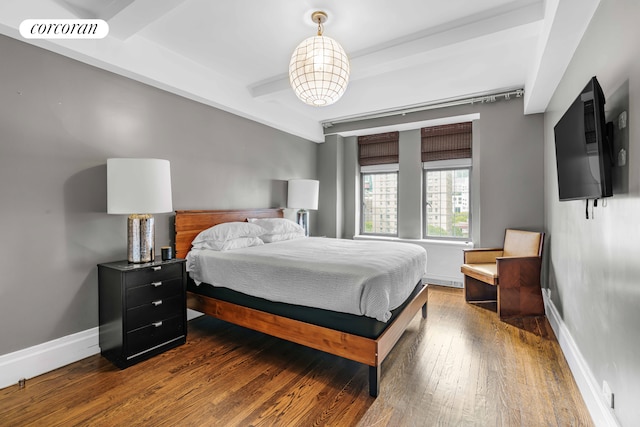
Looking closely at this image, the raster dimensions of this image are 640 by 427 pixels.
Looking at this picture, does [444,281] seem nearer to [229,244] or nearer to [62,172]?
[229,244]

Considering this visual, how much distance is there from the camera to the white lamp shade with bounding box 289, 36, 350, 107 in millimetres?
2145

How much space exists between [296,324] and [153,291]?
1231 millimetres

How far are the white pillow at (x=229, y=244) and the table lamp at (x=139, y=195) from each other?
23.4 inches

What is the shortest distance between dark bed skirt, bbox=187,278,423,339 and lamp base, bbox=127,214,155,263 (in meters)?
0.64

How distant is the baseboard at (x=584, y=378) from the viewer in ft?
5.21

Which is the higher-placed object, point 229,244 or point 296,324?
point 229,244

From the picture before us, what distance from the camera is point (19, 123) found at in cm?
216

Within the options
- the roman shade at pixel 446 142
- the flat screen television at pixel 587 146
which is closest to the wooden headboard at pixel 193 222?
the roman shade at pixel 446 142

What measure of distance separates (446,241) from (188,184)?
12.6 ft

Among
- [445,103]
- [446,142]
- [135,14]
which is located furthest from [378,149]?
[135,14]

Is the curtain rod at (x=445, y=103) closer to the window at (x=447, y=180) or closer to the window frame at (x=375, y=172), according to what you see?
the window at (x=447, y=180)

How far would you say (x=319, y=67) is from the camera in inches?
84.8

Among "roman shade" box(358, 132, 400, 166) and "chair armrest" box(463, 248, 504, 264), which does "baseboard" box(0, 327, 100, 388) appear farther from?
"roman shade" box(358, 132, 400, 166)

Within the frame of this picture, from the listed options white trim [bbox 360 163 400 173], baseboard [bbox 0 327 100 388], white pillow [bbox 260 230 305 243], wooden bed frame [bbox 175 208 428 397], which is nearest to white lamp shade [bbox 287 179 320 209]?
white pillow [bbox 260 230 305 243]
